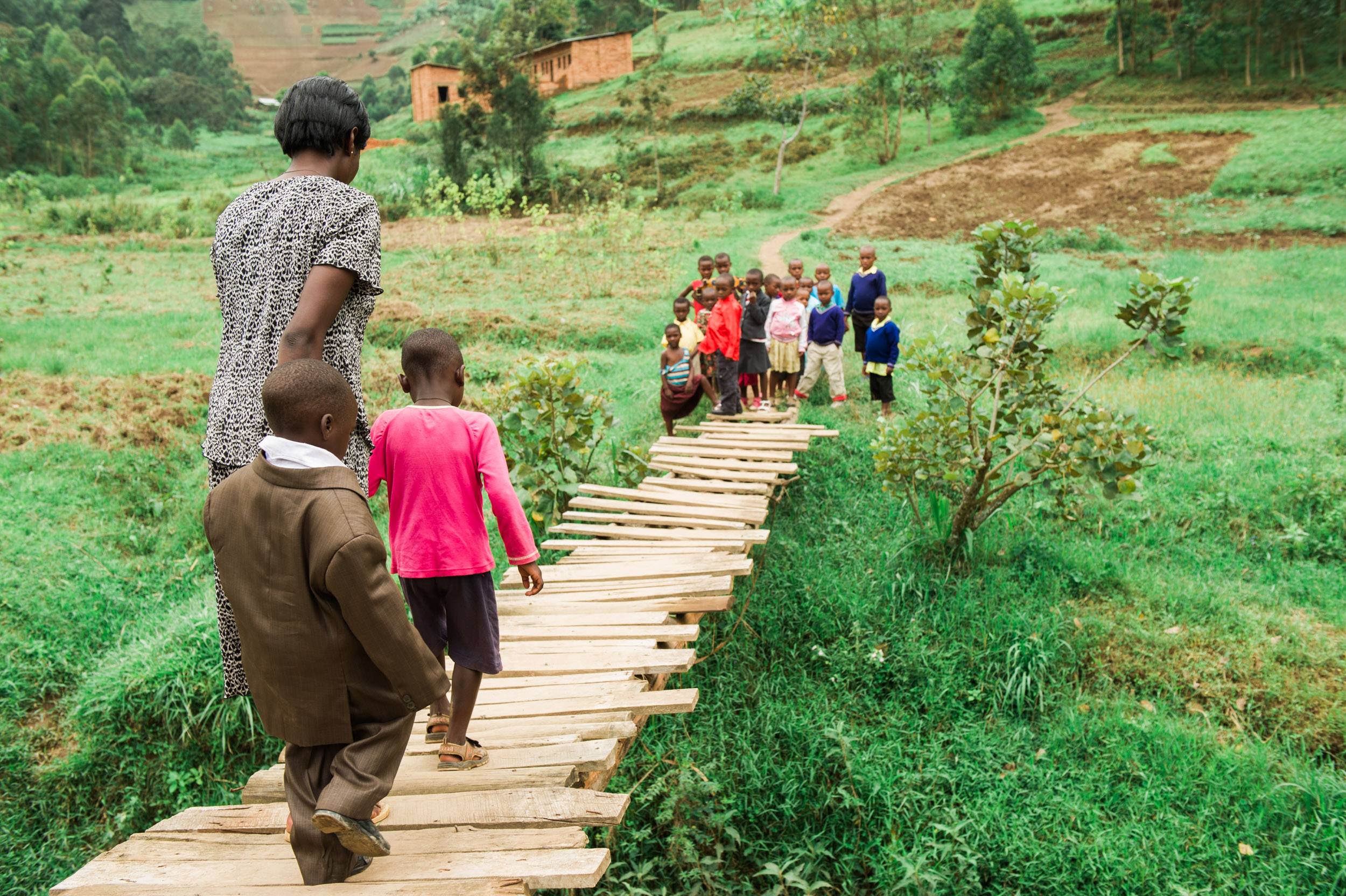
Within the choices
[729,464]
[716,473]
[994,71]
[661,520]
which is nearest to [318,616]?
[661,520]

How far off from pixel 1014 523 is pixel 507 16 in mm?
50170

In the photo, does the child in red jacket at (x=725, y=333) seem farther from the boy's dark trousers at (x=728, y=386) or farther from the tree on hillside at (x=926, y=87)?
the tree on hillside at (x=926, y=87)

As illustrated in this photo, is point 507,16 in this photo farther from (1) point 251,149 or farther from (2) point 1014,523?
(2) point 1014,523

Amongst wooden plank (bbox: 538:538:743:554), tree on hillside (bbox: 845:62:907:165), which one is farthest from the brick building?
wooden plank (bbox: 538:538:743:554)

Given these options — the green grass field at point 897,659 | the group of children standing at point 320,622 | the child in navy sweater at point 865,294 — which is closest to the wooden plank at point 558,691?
the green grass field at point 897,659

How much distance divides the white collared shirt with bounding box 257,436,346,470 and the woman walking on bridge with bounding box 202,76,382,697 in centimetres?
29

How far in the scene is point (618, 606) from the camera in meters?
3.84

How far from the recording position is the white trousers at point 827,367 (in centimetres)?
761

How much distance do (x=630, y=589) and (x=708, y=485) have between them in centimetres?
157

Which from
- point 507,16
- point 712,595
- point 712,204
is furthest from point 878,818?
point 507,16

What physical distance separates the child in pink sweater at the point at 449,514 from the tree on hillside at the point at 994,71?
31198 mm

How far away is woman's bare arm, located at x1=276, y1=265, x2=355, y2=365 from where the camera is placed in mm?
2078

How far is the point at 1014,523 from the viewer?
5684 millimetres

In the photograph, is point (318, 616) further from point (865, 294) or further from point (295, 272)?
point (865, 294)
